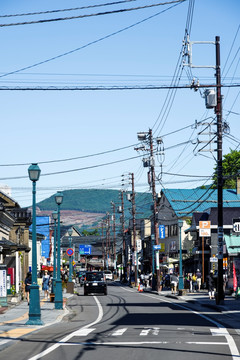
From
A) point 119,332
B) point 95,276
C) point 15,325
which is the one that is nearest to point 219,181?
point 15,325

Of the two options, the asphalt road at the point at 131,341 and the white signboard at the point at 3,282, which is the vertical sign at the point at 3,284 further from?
the asphalt road at the point at 131,341

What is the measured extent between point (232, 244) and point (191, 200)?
37.6 metres

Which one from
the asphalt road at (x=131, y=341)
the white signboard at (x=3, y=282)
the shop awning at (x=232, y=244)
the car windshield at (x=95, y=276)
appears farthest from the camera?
the car windshield at (x=95, y=276)

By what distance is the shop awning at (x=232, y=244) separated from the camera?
56256 mm

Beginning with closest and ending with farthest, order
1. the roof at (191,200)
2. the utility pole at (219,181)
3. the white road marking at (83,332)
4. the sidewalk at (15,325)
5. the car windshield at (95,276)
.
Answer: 1. the sidewalk at (15,325)
2. the white road marking at (83,332)
3. the utility pole at (219,181)
4. the car windshield at (95,276)
5. the roof at (191,200)

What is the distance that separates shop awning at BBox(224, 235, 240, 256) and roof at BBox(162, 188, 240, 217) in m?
24.1

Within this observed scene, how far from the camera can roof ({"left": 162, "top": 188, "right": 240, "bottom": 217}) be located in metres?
88.0

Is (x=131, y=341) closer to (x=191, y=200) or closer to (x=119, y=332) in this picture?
(x=119, y=332)

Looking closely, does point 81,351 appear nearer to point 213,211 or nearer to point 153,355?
point 153,355

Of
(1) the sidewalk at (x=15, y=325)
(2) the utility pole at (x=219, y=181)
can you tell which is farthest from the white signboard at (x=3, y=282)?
(2) the utility pole at (x=219, y=181)

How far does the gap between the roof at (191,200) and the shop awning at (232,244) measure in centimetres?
2406

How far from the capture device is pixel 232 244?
57812 millimetres

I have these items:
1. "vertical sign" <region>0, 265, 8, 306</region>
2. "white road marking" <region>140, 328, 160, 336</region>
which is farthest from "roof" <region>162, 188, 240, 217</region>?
"white road marking" <region>140, 328, 160, 336</region>

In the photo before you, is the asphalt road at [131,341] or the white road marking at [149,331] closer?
the asphalt road at [131,341]
